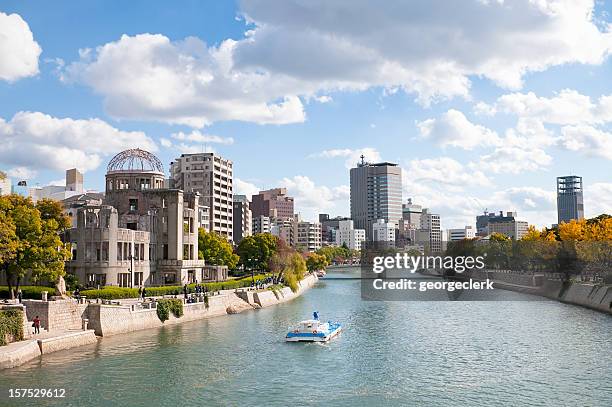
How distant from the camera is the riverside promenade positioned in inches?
2065

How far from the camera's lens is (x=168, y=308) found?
251ft

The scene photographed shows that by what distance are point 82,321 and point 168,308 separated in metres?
14.1

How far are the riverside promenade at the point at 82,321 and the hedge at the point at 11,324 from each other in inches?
38.8

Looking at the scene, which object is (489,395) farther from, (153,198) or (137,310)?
(153,198)

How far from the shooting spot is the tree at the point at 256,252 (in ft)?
488

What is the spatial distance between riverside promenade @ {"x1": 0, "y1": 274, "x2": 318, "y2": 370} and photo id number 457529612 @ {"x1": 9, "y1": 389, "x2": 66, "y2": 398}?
6272mm

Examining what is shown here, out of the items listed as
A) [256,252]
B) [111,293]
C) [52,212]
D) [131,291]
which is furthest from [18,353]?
[256,252]

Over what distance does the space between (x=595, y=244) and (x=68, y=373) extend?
87692 mm

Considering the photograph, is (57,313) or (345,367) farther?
(57,313)

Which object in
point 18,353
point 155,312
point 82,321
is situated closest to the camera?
point 18,353

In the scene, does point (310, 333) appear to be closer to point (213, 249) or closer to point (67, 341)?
point (67, 341)

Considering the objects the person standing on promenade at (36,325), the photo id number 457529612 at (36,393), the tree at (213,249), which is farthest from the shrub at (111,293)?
the tree at (213,249)

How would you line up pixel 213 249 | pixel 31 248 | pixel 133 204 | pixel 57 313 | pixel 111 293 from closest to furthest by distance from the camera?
pixel 57 313 → pixel 31 248 → pixel 111 293 → pixel 133 204 → pixel 213 249

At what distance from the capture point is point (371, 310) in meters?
100
